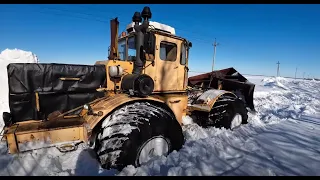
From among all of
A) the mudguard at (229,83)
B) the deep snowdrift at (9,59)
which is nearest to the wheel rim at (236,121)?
the mudguard at (229,83)

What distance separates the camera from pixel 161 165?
3.18 meters

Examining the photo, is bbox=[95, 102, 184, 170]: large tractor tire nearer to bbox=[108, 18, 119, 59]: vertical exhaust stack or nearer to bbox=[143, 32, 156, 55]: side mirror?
bbox=[143, 32, 156, 55]: side mirror

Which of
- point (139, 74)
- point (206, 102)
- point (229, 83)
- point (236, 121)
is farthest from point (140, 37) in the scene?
point (229, 83)

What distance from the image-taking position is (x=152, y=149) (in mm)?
3424

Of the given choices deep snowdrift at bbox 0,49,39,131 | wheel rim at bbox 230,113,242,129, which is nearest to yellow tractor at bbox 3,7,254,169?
wheel rim at bbox 230,113,242,129

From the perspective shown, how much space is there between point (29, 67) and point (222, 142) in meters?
4.22

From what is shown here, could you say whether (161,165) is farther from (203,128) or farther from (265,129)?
(265,129)

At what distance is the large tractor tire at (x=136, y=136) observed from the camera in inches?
113

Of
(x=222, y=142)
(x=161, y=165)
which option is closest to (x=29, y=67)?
(x=161, y=165)

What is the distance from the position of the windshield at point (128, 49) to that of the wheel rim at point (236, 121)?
3.63m

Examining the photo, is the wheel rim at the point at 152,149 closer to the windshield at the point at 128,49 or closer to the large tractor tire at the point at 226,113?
the windshield at the point at 128,49

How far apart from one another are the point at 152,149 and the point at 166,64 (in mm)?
2134

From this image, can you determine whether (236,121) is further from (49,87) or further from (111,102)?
(49,87)
